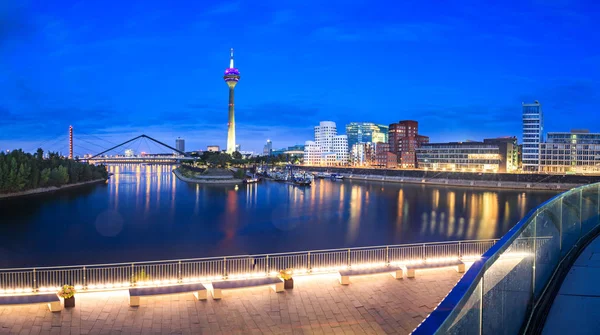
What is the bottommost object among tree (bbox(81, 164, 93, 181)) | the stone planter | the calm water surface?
the calm water surface

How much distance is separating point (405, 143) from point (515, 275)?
83407 mm

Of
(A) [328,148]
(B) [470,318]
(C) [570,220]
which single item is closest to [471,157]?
(A) [328,148]

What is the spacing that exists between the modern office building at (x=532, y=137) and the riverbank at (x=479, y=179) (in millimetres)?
10328

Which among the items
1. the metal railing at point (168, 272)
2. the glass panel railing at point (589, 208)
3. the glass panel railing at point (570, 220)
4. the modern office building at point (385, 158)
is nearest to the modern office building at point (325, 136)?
the modern office building at point (385, 158)

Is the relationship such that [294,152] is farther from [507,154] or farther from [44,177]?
[44,177]

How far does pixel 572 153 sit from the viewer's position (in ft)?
175

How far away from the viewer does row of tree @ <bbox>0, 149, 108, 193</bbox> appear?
110ft

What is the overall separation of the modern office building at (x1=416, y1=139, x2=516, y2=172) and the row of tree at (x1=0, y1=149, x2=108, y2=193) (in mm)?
52802

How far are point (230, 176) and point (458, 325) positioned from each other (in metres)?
54.8

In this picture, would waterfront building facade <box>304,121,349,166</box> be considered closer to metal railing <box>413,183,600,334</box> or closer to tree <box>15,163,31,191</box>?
tree <box>15,163,31,191</box>

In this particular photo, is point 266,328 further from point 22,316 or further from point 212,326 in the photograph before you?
point 22,316

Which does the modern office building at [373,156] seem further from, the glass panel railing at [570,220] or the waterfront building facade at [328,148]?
the glass panel railing at [570,220]

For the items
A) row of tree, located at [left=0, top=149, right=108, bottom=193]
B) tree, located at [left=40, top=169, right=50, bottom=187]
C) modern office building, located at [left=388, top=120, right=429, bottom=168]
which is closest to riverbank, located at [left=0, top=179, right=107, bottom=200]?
row of tree, located at [left=0, top=149, right=108, bottom=193]

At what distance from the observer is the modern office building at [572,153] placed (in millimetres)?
52531
